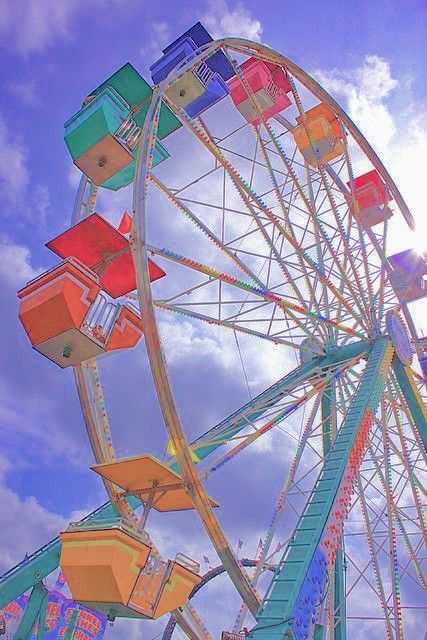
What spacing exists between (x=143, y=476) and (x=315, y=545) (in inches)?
83.1

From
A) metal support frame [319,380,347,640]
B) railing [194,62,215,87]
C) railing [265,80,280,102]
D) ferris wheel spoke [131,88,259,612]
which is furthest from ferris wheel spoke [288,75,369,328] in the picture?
ferris wheel spoke [131,88,259,612]

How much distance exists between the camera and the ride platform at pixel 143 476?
238 inches

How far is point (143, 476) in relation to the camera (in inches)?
250

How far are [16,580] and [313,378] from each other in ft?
19.0

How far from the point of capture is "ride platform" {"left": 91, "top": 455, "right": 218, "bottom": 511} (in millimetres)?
6047

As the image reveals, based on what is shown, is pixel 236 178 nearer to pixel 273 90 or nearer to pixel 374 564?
pixel 273 90

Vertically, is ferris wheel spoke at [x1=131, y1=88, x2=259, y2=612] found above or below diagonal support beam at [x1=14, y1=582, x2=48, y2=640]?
above

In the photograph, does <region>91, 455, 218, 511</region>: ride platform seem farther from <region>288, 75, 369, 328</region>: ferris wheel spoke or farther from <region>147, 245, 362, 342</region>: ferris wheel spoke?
<region>288, 75, 369, 328</region>: ferris wheel spoke

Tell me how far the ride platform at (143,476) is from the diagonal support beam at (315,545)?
1317 mm

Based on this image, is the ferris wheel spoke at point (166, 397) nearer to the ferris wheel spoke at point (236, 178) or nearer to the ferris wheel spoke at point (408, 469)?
the ferris wheel spoke at point (236, 178)

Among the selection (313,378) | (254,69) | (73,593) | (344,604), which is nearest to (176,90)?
(254,69)

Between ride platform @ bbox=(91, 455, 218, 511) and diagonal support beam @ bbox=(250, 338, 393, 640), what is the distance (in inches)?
51.9

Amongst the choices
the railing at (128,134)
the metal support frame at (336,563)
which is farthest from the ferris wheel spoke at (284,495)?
the railing at (128,134)

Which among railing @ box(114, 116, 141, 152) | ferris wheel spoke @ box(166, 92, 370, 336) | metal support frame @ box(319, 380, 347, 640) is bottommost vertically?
metal support frame @ box(319, 380, 347, 640)
